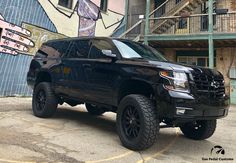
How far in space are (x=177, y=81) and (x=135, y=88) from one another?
3.25 ft

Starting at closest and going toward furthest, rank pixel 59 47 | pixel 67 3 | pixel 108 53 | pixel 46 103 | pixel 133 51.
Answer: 1. pixel 108 53
2. pixel 133 51
3. pixel 46 103
4. pixel 59 47
5. pixel 67 3

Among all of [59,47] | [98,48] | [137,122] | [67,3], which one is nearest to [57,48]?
[59,47]

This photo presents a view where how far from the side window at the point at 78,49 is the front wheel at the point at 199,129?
8.75ft

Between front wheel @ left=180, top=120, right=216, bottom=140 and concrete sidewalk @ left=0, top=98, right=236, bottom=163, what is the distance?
0.14m

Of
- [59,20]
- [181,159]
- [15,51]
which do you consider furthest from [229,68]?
[181,159]

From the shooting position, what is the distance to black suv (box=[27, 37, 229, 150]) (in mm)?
4699

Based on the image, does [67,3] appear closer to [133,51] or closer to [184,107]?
[133,51]

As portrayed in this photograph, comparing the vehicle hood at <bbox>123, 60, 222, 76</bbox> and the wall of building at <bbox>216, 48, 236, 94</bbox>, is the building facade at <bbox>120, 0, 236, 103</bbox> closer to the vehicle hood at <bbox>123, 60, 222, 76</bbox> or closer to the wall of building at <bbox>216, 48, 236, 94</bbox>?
the wall of building at <bbox>216, 48, 236, 94</bbox>

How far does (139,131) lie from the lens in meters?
4.84

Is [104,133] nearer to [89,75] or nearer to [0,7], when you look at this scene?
[89,75]

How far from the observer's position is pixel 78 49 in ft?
22.6

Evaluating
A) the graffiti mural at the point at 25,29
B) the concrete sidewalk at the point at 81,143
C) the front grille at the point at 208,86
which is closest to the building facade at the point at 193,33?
the graffiti mural at the point at 25,29

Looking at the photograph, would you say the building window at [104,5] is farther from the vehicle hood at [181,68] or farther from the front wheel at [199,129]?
the vehicle hood at [181,68]

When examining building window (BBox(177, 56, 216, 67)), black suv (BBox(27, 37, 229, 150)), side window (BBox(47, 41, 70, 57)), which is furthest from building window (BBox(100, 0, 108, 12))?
black suv (BBox(27, 37, 229, 150))
